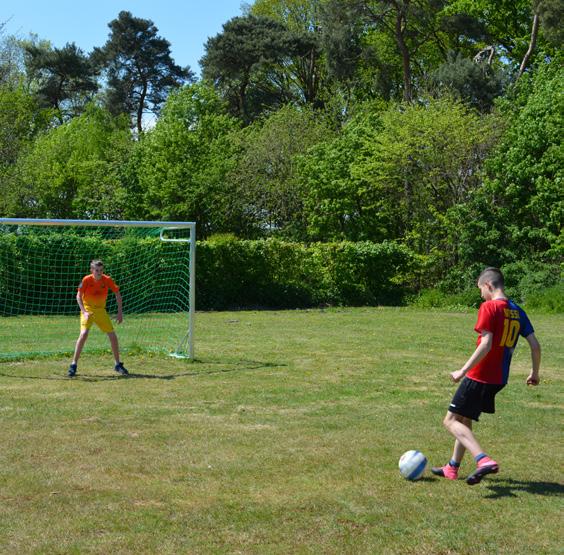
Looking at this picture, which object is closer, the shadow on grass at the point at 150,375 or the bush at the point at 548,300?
the shadow on grass at the point at 150,375

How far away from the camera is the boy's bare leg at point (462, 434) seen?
642 cm

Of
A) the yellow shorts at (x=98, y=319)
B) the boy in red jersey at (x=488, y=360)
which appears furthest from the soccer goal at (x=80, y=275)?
the boy in red jersey at (x=488, y=360)

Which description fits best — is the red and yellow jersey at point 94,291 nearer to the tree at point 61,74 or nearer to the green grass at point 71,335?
the green grass at point 71,335

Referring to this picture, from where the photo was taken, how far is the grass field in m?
5.39

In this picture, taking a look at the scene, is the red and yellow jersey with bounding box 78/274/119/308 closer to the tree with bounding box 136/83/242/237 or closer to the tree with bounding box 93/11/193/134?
the tree with bounding box 136/83/242/237

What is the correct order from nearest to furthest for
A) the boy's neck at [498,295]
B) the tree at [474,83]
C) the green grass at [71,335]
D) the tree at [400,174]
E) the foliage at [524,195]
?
the boy's neck at [498,295], the green grass at [71,335], the foliage at [524,195], the tree at [400,174], the tree at [474,83]

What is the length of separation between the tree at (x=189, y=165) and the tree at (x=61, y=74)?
57.7 ft

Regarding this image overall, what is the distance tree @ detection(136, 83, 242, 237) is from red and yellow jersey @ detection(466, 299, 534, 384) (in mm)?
28806

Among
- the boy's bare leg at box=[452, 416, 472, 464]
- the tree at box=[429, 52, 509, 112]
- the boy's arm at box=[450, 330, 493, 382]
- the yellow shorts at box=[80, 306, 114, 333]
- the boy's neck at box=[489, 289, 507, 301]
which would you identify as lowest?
the boy's bare leg at box=[452, 416, 472, 464]

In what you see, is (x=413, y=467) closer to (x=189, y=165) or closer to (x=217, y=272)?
(x=217, y=272)

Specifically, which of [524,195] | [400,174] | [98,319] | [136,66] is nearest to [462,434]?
[98,319]

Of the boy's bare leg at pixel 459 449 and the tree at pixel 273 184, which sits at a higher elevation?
the tree at pixel 273 184

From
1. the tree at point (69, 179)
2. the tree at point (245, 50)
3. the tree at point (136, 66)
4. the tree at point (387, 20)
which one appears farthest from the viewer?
the tree at point (136, 66)

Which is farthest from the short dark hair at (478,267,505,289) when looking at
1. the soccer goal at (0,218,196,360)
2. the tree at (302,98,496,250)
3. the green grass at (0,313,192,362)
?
the tree at (302,98,496,250)
